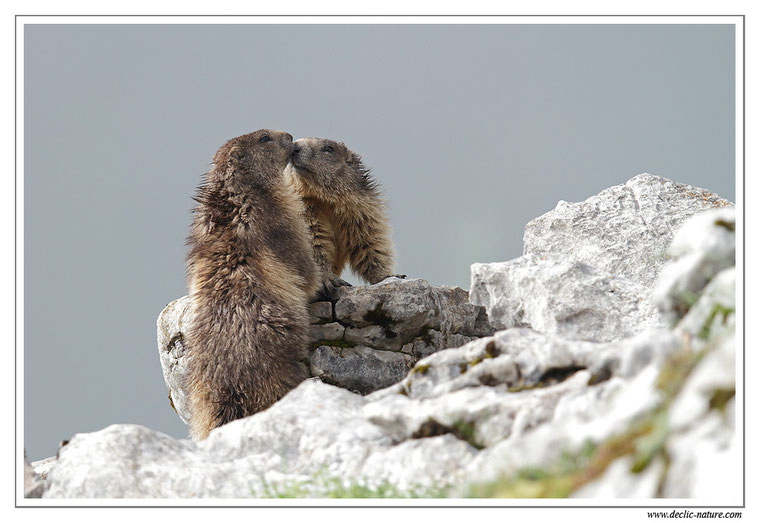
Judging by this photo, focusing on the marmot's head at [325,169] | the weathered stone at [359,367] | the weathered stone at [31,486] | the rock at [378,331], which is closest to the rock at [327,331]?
the rock at [378,331]

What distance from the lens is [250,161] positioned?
358 inches

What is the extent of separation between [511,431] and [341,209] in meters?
6.06

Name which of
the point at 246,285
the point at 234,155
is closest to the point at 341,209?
the point at 234,155

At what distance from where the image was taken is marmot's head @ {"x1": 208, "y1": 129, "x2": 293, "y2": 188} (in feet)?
29.5

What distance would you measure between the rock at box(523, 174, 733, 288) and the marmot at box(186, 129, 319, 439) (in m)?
2.95

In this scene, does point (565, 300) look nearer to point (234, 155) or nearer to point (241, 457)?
point (241, 457)

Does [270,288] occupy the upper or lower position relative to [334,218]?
lower

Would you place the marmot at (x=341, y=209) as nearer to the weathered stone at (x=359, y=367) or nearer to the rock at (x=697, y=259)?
the weathered stone at (x=359, y=367)

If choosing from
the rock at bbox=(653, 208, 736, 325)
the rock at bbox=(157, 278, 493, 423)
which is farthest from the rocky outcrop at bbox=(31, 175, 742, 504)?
the rock at bbox=(157, 278, 493, 423)

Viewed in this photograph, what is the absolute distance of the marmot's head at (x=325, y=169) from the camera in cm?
1012

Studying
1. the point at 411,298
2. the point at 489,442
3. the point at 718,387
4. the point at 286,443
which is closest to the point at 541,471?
the point at 489,442
